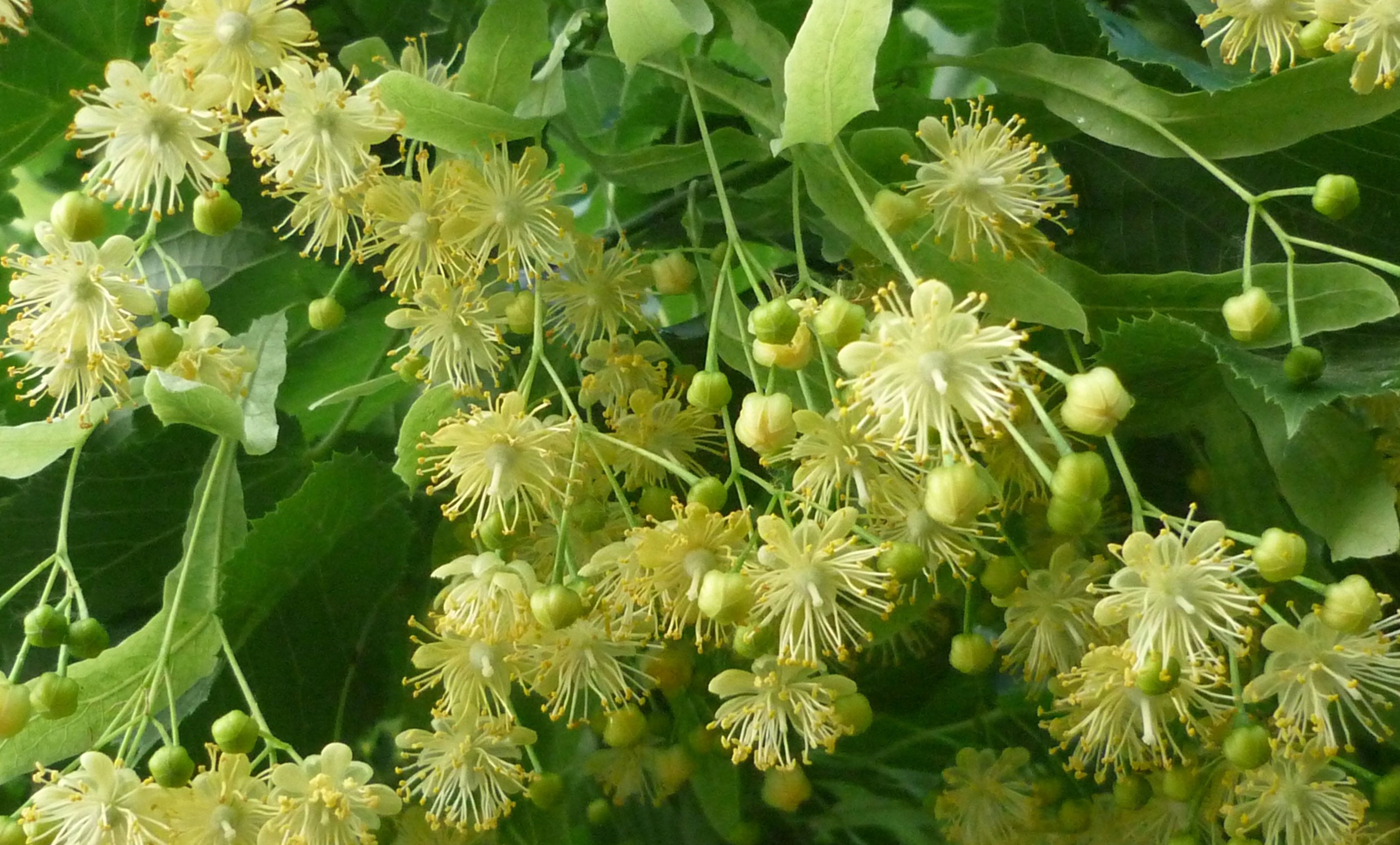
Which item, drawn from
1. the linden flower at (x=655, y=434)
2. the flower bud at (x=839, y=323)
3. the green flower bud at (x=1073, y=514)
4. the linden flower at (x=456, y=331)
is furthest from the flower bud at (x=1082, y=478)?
the linden flower at (x=456, y=331)

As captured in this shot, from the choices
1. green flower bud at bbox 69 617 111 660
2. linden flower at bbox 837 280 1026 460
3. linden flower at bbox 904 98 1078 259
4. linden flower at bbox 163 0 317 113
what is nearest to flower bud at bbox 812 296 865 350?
linden flower at bbox 837 280 1026 460

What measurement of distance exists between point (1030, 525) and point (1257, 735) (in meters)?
0.18

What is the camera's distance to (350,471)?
0.80 metres

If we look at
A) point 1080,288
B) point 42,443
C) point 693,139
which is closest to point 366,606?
point 42,443

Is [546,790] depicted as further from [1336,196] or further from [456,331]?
[1336,196]

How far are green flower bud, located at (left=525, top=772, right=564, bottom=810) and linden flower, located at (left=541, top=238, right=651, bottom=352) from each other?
0.92 feet

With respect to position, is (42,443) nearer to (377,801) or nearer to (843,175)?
(377,801)

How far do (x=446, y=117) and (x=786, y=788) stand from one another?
514mm

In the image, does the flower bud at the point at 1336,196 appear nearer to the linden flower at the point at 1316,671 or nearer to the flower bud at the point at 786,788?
the linden flower at the point at 1316,671

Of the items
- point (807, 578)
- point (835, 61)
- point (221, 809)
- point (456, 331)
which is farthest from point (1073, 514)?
point (221, 809)

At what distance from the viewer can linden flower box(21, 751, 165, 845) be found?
0.64 meters

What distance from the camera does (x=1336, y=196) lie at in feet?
2.14

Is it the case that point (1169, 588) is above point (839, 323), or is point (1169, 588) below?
below

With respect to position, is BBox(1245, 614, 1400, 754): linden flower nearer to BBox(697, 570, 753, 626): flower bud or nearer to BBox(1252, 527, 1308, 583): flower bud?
BBox(1252, 527, 1308, 583): flower bud
